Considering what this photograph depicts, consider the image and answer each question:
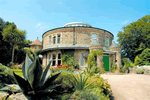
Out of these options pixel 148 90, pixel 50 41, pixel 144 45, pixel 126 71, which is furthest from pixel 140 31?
pixel 148 90

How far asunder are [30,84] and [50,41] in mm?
17425

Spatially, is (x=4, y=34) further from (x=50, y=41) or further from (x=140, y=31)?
(x=140, y=31)

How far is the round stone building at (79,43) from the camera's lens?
1767cm

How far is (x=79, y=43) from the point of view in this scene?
18.5 metres

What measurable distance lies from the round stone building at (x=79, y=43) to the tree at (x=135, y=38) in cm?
921

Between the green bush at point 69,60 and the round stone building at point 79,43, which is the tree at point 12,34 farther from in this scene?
the green bush at point 69,60

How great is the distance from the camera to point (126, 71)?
55.2ft

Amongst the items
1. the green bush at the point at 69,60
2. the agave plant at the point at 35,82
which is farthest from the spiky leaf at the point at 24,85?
the green bush at the point at 69,60

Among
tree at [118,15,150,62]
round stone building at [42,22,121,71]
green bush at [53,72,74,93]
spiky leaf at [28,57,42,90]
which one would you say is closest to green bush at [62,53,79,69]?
round stone building at [42,22,121,71]

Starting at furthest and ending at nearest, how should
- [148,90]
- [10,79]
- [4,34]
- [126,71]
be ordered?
[4,34] → [126,71] → [148,90] → [10,79]

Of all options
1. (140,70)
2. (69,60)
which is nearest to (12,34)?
(69,60)

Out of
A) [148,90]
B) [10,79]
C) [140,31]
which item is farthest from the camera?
[140,31]

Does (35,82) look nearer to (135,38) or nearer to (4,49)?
(135,38)

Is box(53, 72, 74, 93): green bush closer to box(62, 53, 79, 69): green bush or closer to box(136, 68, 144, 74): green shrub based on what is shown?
box(62, 53, 79, 69): green bush
